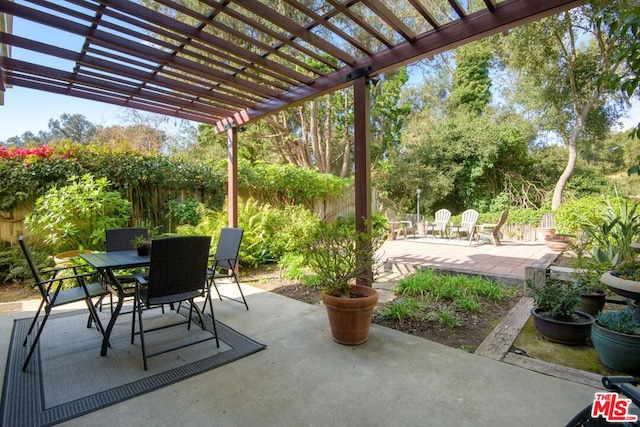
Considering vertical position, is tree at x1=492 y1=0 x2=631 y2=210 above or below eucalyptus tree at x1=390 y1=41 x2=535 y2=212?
above

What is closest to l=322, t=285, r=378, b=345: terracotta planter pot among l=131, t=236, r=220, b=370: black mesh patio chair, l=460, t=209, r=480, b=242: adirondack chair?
l=131, t=236, r=220, b=370: black mesh patio chair

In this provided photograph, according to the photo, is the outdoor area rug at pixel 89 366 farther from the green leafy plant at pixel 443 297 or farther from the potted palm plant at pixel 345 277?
the green leafy plant at pixel 443 297

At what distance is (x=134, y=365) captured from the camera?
2326mm

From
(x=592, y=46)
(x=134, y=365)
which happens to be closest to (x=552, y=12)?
(x=134, y=365)

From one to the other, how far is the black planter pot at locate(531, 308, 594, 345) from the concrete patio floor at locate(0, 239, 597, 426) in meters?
Answer: 0.65

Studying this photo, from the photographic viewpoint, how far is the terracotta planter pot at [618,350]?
2029mm

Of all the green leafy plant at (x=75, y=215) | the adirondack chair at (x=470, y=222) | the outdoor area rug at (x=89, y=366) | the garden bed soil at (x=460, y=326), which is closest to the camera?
the outdoor area rug at (x=89, y=366)

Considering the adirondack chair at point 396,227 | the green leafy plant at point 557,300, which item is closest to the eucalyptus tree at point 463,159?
the adirondack chair at point 396,227

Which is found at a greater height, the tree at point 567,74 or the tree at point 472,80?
the tree at point 472,80

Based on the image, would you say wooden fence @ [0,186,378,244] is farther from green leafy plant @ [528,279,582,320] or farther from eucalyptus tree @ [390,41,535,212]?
green leafy plant @ [528,279,582,320]

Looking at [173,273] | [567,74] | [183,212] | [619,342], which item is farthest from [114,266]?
[567,74]

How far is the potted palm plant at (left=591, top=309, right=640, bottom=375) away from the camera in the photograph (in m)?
2.04

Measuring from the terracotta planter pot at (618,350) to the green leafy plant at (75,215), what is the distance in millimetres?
5554

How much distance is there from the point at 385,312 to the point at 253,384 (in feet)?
5.23
